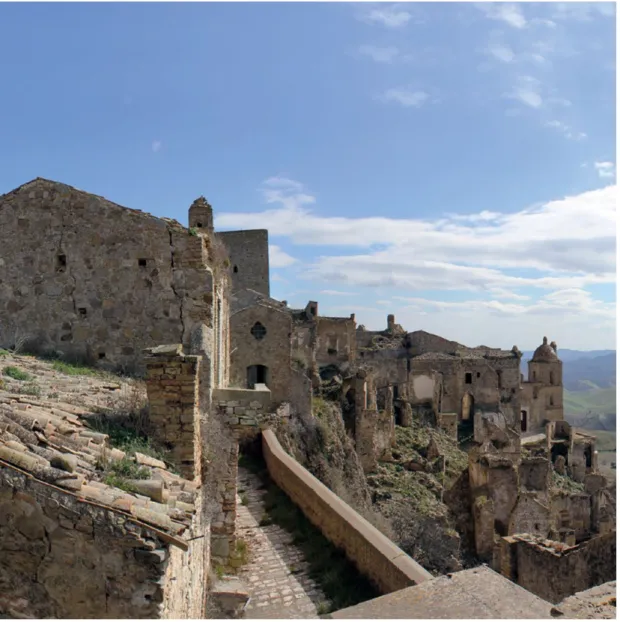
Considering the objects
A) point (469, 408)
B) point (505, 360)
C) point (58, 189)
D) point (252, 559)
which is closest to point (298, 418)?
point (252, 559)

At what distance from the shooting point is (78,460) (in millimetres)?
4262

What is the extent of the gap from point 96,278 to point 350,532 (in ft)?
18.3

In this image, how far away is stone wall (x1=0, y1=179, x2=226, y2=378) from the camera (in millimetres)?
8977

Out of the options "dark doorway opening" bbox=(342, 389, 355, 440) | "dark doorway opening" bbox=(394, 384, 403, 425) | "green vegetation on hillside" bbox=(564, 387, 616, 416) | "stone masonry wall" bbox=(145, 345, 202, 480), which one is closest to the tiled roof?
"stone masonry wall" bbox=(145, 345, 202, 480)

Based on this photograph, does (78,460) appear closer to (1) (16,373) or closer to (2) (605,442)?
(1) (16,373)

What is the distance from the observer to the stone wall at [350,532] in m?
6.54

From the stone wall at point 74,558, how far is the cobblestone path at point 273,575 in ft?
12.5

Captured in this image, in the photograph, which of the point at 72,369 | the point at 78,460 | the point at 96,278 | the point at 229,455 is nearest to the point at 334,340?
the point at 96,278

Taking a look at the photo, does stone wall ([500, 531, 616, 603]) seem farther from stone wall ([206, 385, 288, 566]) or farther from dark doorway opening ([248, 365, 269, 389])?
dark doorway opening ([248, 365, 269, 389])

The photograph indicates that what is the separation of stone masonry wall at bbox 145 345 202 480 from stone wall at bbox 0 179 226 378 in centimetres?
337

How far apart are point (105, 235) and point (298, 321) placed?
23.3 metres

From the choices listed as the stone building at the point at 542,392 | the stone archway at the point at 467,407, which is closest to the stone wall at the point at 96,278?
the stone archway at the point at 467,407

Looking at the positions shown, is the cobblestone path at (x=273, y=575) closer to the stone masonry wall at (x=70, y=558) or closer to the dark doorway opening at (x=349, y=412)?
the stone masonry wall at (x=70, y=558)

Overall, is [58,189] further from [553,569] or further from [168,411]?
[553,569]
